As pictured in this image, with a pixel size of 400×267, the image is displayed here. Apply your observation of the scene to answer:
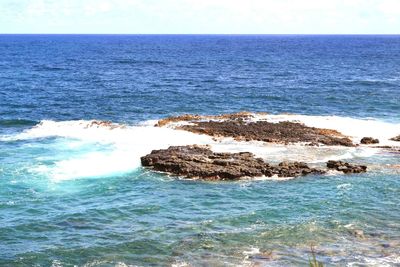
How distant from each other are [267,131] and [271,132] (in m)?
0.44

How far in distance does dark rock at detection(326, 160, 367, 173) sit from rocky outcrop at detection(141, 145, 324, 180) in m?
1.42

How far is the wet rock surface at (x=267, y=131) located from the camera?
48.7 m

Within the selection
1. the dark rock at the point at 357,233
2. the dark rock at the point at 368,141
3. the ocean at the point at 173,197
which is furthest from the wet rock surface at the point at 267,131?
the dark rock at the point at 357,233

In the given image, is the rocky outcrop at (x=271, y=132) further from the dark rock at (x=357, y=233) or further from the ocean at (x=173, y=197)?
the dark rock at (x=357, y=233)

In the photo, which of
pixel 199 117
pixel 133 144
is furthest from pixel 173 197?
pixel 199 117

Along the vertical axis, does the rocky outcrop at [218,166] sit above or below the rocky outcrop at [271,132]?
below

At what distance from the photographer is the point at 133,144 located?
159ft

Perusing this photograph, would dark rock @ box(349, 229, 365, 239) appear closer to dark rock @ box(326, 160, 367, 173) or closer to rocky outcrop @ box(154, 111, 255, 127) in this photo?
dark rock @ box(326, 160, 367, 173)

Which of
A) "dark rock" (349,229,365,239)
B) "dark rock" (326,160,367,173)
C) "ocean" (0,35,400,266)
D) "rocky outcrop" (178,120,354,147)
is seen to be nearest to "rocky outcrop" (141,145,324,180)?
"ocean" (0,35,400,266)

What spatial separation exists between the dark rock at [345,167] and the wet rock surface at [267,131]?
7032mm

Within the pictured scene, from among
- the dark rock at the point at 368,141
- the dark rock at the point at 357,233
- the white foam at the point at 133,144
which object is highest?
the dark rock at the point at 368,141

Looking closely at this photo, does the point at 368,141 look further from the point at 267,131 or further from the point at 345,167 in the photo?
the point at 267,131

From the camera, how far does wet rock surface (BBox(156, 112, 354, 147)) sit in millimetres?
48656

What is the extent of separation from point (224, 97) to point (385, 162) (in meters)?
37.3
